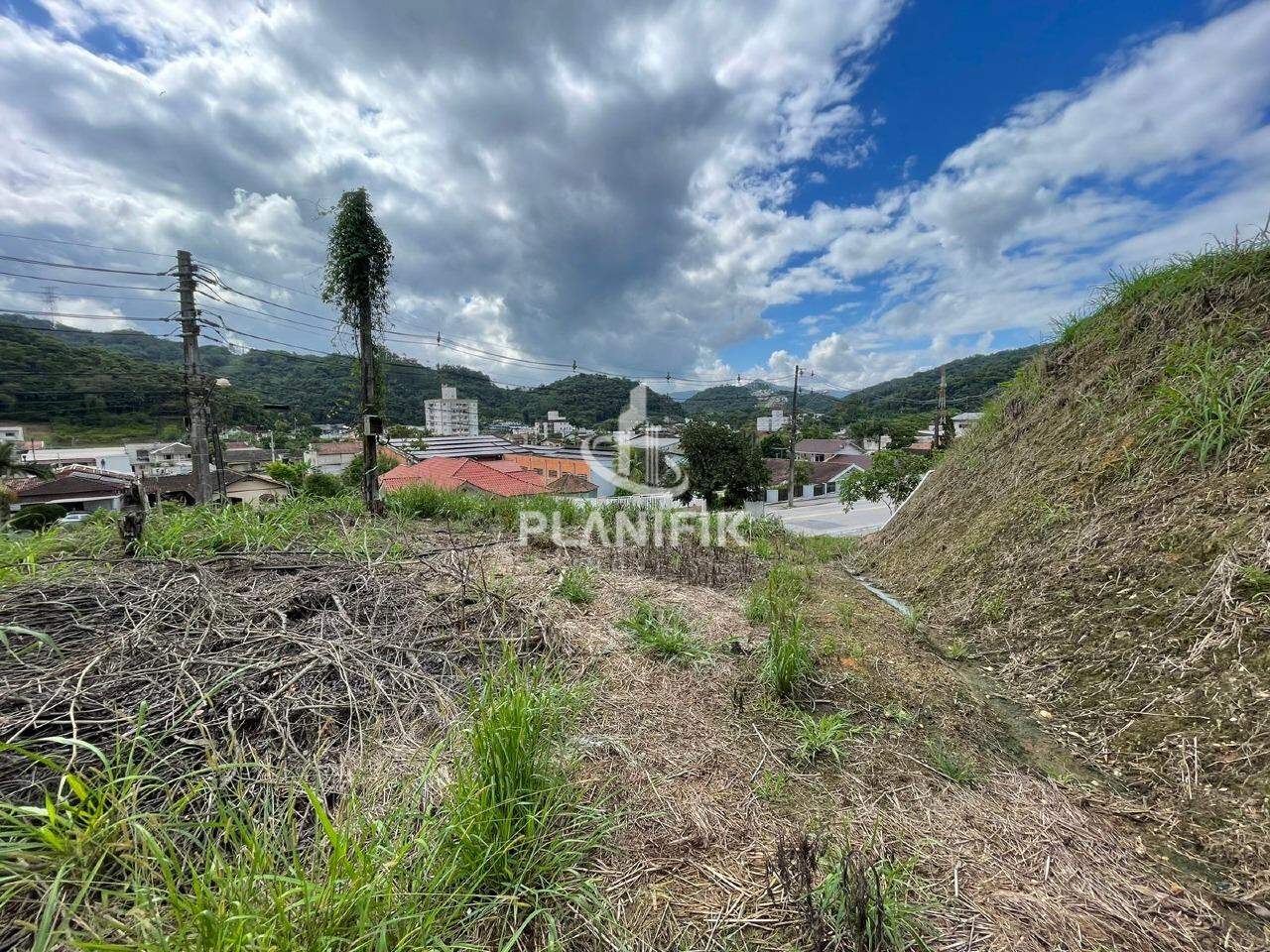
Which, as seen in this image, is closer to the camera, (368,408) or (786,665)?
(786,665)

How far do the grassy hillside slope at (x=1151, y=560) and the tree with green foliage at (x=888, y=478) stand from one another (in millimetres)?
11127

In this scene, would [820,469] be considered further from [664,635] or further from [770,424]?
[664,635]

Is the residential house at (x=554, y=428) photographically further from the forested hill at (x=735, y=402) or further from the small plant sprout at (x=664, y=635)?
the small plant sprout at (x=664, y=635)

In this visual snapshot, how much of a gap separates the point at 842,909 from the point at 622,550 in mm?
4293

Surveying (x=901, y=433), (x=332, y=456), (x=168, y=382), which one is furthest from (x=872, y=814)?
(x=901, y=433)

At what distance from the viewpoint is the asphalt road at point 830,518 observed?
16953 millimetres

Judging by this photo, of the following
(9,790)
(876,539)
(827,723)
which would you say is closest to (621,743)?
(827,723)

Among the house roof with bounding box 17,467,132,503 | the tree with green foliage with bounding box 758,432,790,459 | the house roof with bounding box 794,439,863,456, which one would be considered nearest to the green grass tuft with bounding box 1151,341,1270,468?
the house roof with bounding box 17,467,132,503

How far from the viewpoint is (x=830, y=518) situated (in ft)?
68.7

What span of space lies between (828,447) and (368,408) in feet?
160

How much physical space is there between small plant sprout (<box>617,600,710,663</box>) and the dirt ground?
76 millimetres

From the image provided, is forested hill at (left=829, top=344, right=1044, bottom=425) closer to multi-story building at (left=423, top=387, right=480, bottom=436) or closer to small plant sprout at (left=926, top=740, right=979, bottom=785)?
small plant sprout at (left=926, top=740, right=979, bottom=785)

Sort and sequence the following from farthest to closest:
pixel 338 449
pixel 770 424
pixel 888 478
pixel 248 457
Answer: pixel 770 424
pixel 338 449
pixel 248 457
pixel 888 478

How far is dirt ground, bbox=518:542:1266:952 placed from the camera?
1.23 meters
